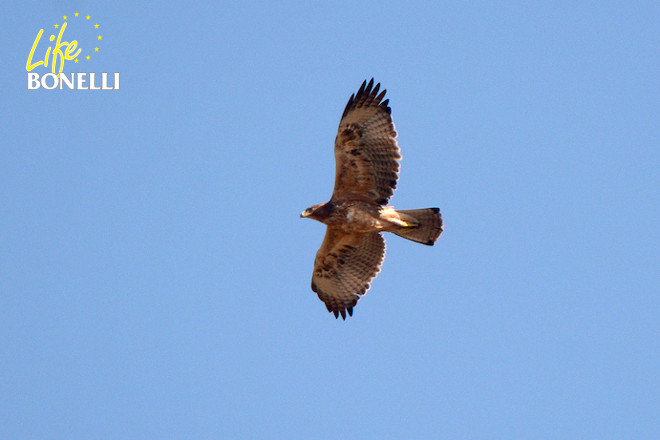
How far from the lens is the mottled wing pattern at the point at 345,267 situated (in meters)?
12.7

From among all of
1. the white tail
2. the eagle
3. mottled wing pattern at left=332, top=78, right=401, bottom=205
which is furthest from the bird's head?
the white tail

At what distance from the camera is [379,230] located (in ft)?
40.1

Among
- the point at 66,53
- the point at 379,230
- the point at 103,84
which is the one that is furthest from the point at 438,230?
the point at 103,84

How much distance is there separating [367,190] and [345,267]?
3.93ft

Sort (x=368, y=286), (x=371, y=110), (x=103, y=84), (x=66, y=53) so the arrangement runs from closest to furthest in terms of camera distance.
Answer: (x=371, y=110), (x=368, y=286), (x=66, y=53), (x=103, y=84)

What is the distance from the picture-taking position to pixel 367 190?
12.1 m

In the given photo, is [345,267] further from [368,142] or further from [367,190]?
[368,142]

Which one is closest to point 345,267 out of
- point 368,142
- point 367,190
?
point 367,190

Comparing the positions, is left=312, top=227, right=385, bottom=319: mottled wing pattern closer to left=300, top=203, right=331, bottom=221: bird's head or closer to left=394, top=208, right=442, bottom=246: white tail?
left=300, top=203, right=331, bottom=221: bird's head

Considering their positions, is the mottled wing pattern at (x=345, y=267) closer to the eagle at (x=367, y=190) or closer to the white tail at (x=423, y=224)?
the eagle at (x=367, y=190)

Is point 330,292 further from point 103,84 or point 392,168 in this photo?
point 103,84

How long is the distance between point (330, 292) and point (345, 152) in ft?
6.42

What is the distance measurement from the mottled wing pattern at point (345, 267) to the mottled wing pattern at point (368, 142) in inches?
34.4

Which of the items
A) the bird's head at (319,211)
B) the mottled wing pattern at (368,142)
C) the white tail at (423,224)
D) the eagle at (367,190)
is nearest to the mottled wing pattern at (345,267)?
the eagle at (367,190)
